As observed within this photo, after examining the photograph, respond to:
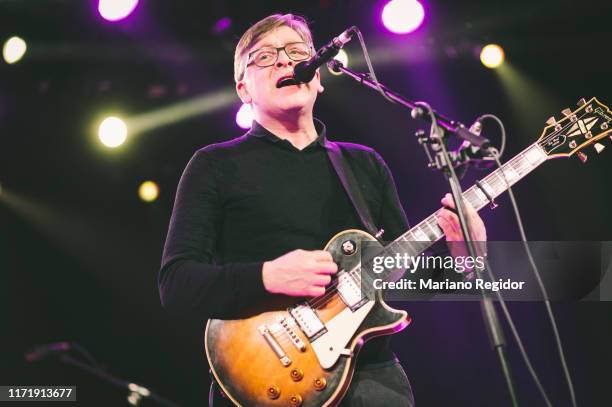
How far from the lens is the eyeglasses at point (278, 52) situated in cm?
303

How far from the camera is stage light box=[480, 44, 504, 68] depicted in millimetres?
5023

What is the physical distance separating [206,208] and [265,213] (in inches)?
10.1

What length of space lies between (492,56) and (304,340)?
343cm

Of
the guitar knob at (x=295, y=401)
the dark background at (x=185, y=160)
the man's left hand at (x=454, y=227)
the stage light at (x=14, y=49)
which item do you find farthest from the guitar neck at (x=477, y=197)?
the stage light at (x=14, y=49)

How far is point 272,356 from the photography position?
246 cm

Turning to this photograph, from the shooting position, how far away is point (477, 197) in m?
2.79

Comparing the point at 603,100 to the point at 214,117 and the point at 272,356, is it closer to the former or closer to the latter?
the point at 214,117

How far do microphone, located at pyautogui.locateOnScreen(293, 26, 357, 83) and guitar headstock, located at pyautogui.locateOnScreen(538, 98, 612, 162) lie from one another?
1084 mm

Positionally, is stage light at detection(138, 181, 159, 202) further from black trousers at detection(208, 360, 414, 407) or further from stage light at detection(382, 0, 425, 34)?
black trousers at detection(208, 360, 414, 407)

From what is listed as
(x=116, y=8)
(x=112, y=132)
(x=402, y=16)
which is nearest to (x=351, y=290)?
(x=402, y=16)

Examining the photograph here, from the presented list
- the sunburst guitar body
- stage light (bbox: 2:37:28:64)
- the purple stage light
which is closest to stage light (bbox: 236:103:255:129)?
the purple stage light

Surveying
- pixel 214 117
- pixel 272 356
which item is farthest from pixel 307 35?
pixel 214 117

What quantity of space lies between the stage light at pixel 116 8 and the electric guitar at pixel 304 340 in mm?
3097

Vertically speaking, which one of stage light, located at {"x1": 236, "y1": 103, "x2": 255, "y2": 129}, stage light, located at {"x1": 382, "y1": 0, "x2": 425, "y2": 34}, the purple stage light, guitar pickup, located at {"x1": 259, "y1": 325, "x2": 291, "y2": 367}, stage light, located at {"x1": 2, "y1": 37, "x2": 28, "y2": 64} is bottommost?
guitar pickup, located at {"x1": 259, "y1": 325, "x2": 291, "y2": 367}
